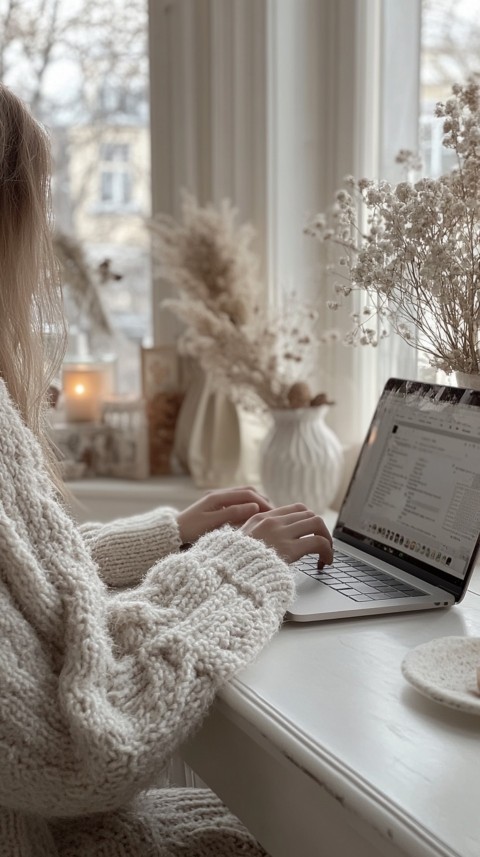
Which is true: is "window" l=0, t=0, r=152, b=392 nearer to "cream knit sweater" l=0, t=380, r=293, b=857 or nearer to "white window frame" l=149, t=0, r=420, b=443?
"white window frame" l=149, t=0, r=420, b=443

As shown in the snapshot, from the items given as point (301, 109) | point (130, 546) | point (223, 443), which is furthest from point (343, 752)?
point (301, 109)

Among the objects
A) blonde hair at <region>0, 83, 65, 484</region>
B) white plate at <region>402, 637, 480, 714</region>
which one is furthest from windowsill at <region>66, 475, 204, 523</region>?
white plate at <region>402, 637, 480, 714</region>

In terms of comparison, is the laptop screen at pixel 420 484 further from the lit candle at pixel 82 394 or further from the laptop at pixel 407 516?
the lit candle at pixel 82 394

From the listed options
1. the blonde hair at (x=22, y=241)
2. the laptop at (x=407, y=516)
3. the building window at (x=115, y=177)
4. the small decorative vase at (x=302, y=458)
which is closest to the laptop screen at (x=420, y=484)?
the laptop at (x=407, y=516)

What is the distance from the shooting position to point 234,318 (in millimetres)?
2049

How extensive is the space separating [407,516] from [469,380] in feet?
0.60

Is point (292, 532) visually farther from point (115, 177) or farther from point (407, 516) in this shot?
point (115, 177)

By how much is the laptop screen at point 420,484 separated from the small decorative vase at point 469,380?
0.06ft

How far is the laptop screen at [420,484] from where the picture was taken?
1095mm

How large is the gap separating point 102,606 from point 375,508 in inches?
18.8

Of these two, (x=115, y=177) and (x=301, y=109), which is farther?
(x=115, y=177)

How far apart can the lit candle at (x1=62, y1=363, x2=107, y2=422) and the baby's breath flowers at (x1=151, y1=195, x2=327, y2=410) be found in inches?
17.0

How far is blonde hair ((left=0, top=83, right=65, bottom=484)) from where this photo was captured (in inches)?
42.0

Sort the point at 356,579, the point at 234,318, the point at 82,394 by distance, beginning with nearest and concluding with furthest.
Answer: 1. the point at 356,579
2. the point at 234,318
3. the point at 82,394
